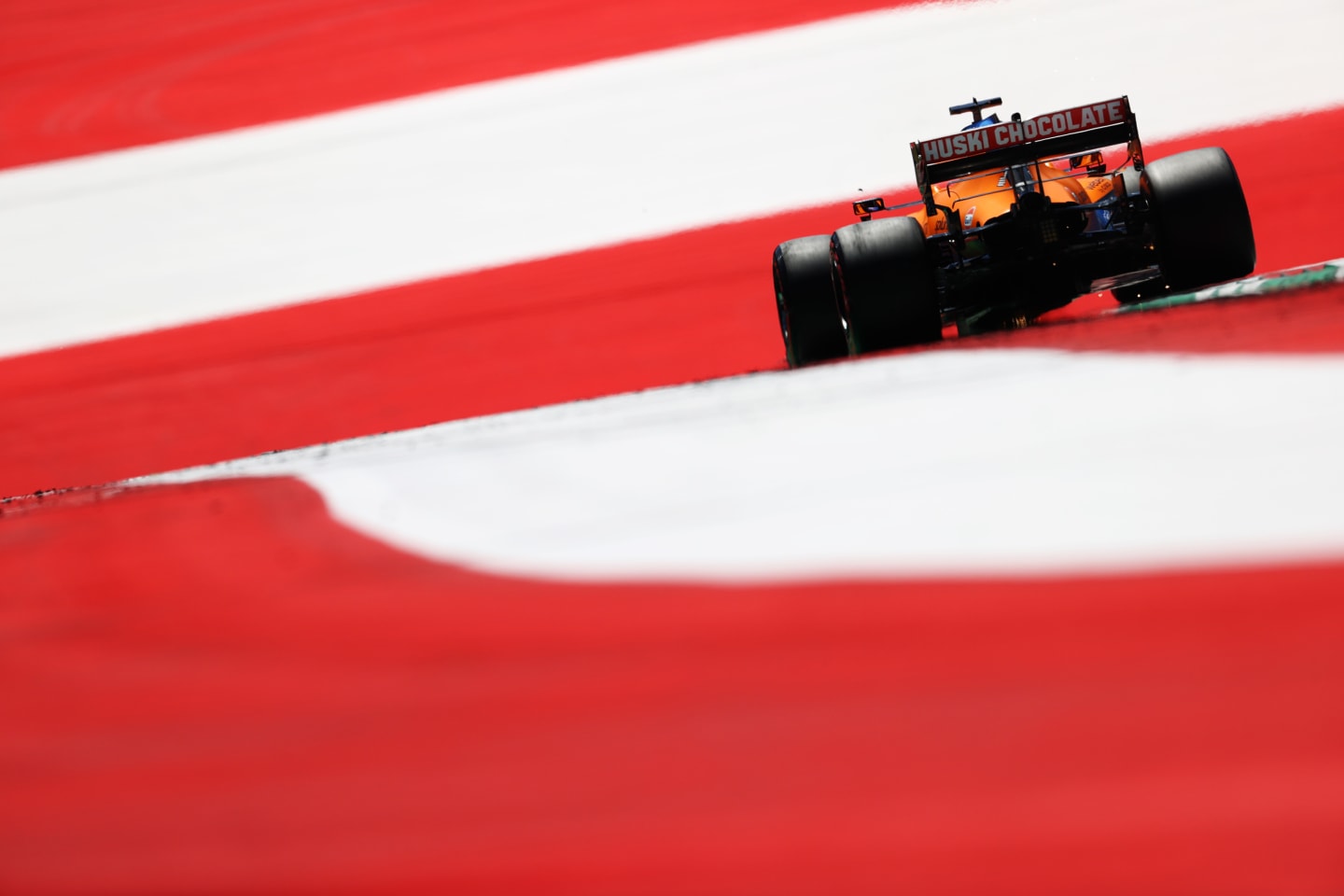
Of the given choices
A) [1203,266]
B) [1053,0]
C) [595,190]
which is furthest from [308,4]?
[1203,266]

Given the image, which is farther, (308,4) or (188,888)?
(308,4)

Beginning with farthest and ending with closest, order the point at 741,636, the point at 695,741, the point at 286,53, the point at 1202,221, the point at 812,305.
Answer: the point at 286,53 → the point at 812,305 → the point at 1202,221 → the point at 741,636 → the point at 695,741

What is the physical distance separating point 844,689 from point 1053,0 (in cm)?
905

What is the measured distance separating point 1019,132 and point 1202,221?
2.60ft

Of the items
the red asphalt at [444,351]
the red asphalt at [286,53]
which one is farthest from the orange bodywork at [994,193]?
the red asphalt at [286,53]

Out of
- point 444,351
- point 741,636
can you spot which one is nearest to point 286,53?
point 444,351

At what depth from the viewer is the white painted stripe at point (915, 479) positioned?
8.63 feet

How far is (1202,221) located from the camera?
5.18 metres

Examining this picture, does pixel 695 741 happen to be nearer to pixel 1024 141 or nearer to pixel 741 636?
pixel 741 636

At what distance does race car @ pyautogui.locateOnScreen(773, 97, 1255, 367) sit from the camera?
16.6ft

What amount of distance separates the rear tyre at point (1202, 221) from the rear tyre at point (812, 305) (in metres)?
1.32

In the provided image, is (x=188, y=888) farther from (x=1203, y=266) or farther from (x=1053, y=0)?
(x=1053, y=0)

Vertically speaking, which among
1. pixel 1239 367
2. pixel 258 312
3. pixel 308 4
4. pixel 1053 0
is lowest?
pixel 1239 367

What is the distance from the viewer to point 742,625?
2477 millimetres
